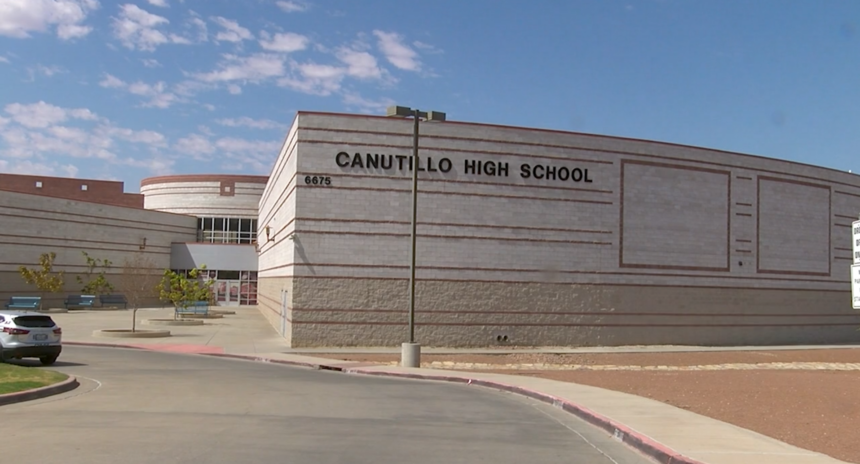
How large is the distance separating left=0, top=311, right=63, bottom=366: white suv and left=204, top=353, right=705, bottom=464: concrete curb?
6.57 metres

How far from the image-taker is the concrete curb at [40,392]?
14422mm

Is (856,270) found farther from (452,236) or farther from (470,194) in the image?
(470,194)

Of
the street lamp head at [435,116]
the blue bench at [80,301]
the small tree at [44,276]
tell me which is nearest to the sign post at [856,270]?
the street lamp head at [435,116]

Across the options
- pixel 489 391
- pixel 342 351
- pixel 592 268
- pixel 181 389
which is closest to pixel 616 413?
pixel 489 391

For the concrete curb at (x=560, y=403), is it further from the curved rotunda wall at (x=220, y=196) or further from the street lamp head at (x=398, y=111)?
the curved rotunda wall at (x=220, y=196)

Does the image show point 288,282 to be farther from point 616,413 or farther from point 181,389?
point 616,413

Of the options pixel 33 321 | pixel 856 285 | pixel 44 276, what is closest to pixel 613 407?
pixel 856 285

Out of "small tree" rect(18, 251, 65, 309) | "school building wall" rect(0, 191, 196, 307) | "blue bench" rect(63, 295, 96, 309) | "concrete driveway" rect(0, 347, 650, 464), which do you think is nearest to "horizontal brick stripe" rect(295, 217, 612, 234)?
"concrete driveway" rect(0, 347, 650, 464)

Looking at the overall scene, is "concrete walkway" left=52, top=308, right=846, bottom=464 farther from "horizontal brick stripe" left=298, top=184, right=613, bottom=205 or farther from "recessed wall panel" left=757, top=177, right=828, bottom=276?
"recessed wall panel" left=757, top=177, right=828, bottom=276

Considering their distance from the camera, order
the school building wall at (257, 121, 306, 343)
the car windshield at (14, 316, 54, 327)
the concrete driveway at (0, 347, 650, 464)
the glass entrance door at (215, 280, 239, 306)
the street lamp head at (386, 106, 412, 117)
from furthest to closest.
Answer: the glass entrance door at (215, 280, 239, 306)
the school building wall at (257, 121, 306, 343)
the street lamp head at (386, 106, 412, 117)
the car windshield at (14, 316, 54, 327)
the concrete driveway at (0, 347, 650, 464)

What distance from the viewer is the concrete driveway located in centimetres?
990

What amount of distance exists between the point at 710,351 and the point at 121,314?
1394 inches

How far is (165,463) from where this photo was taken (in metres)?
9.07

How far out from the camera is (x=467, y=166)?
31266mm
